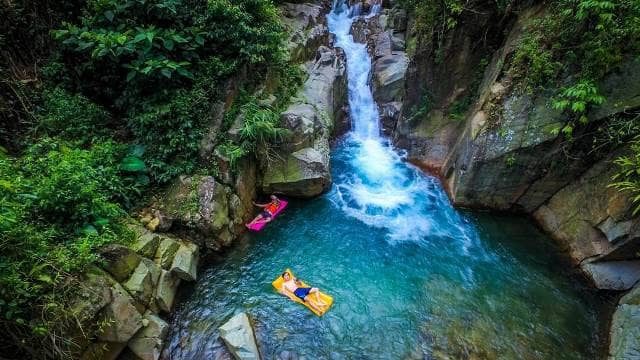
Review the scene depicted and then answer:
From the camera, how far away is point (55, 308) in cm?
438

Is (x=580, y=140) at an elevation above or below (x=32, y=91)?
above

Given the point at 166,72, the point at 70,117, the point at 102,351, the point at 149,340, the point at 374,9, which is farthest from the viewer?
the point at 374,9

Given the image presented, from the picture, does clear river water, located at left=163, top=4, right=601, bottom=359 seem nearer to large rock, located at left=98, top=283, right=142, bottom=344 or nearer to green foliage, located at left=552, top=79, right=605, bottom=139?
large rock, located at left=98, top=283, right=142, bottom=344

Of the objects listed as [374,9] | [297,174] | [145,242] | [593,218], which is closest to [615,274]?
[593,218]

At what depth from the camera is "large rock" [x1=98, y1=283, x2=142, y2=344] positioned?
498 cm

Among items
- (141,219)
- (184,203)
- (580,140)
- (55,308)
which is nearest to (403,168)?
(580,140)

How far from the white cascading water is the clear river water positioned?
0.05 m

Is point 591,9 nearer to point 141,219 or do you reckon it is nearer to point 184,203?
point 184,203

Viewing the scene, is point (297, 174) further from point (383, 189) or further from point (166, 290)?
point (166, 290)

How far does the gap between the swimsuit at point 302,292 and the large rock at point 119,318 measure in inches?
115

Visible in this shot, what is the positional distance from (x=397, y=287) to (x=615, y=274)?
4.62 meters

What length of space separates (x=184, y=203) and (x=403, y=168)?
23.0 feet

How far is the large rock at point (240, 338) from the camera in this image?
5309mm

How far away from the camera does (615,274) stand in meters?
6.42
